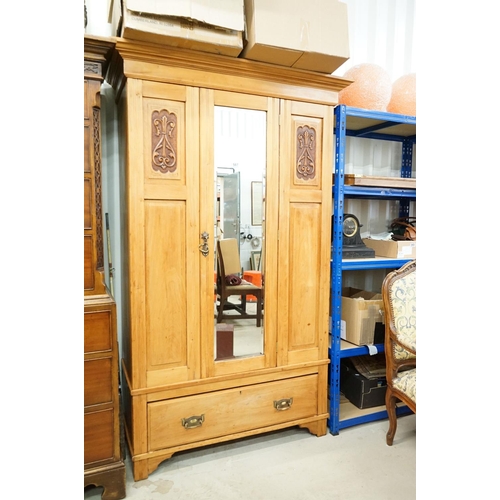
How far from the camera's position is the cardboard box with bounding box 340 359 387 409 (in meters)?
2.48

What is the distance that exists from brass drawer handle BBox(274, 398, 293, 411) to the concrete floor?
227mm

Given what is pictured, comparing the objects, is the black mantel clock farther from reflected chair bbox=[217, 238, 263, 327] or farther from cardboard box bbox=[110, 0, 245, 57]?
cardboard box bbox=[110, 0, 245, 57]

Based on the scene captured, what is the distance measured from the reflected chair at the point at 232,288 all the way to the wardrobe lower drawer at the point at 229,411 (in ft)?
1.29

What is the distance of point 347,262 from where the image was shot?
2289mm

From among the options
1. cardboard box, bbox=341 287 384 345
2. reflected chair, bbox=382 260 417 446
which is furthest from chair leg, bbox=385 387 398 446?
cardboard box, bbox=341 287 384 345

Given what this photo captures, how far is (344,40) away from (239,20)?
573mm

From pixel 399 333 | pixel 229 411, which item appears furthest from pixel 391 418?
pixel 229 411

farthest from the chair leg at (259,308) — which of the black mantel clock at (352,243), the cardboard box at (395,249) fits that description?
the cardboard box at (395,249)

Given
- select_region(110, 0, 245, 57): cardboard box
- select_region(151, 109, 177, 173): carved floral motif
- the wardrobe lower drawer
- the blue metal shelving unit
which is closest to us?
select_region(110, 0, 245, 57): cardboard box

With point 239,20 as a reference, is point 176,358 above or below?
below
